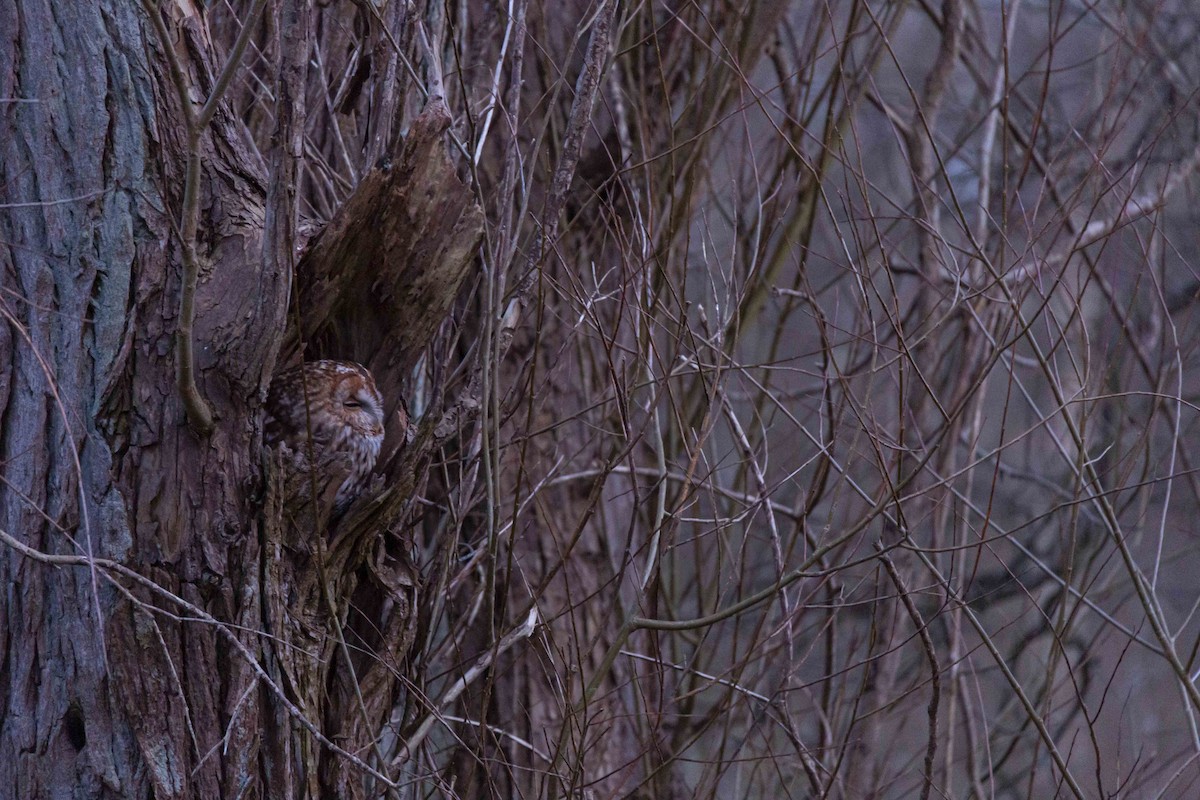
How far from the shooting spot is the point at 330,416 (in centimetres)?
238

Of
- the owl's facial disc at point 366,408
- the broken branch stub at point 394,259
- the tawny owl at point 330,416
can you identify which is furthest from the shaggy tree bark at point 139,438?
the owl's facial disc at point 366,408

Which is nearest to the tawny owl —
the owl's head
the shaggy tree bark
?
the owl's head

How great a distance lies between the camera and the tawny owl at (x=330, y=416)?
2.35 metres

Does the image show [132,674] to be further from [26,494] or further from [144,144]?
[144,144]

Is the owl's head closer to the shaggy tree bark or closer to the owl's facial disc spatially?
the owl's facial disc

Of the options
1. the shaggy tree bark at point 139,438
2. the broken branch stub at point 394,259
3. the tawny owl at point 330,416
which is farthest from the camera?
the tawny owl at point 330,416

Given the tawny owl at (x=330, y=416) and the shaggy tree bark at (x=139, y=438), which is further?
the tawny owl at (x=330, y=416)

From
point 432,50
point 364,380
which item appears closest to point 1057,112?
point 432,50

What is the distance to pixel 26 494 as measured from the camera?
1999mm

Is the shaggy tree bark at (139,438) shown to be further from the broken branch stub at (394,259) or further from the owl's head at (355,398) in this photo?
the owl's head at (355,398)

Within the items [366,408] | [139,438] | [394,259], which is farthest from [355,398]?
[139,438]

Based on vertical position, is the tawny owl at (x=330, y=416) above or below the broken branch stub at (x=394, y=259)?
below

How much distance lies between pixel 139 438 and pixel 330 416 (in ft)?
1.53

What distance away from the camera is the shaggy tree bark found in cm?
195
